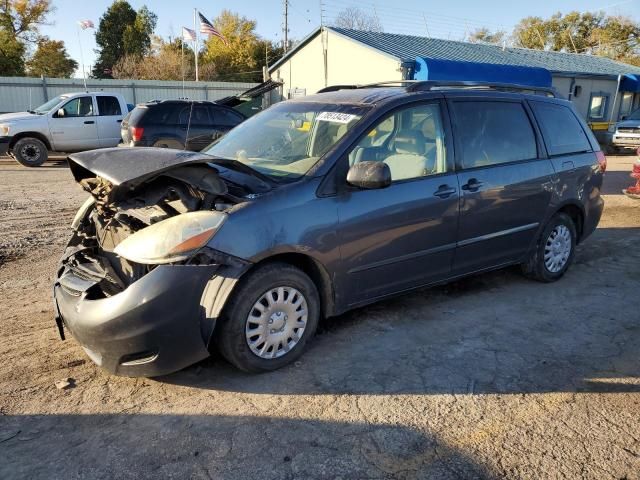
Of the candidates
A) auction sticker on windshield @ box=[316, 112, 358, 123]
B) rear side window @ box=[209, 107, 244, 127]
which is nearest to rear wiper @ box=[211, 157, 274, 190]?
auction sticker on windshield @ box=[316, 112, 358, 123]

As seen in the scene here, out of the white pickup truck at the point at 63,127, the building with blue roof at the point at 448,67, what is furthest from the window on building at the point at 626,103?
the white pickup truck at the point at 63,127

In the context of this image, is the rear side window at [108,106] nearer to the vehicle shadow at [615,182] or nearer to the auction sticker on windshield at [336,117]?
the auction sticker on windshield at [336,117]

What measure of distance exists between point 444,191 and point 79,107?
522 inches

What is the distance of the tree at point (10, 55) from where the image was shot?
35.9 meters

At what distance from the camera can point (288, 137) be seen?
416 centimetres

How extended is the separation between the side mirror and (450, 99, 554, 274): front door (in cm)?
102

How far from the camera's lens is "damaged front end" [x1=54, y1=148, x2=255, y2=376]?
2.95m

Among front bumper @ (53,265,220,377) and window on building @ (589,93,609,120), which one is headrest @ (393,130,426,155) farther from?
window on building @ (589,93,609,120)

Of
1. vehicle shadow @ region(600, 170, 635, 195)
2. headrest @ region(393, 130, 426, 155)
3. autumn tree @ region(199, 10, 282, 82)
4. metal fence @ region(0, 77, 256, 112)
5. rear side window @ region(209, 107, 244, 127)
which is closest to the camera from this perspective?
headrest @ region(393, 130, 426, 155)

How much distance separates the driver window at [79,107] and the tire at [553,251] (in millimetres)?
13196

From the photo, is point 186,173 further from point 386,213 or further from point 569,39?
point 569,39

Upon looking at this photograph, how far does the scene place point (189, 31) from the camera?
24.8 m

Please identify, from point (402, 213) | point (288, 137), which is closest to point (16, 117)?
point (288, 137)

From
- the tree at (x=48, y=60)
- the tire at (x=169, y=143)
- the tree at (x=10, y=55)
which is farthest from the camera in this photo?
the tree at (x=48, y=60)
